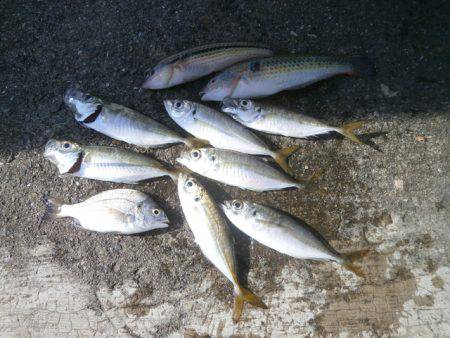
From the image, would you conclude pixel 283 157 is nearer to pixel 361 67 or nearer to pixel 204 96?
pixel 204 96

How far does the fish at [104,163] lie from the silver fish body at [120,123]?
119mm

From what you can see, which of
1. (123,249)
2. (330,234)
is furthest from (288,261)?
(123,249)

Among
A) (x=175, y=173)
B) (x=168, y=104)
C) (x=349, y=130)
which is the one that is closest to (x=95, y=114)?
(x=168, y=104)

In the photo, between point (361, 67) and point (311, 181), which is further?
point (361, 67)

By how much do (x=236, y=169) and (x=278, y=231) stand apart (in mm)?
509

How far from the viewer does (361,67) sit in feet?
8.54

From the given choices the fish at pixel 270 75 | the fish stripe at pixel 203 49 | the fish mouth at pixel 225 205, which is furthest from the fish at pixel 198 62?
the fish mouth at pixel 225 205

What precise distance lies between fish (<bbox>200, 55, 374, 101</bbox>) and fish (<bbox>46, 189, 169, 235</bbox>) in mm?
907

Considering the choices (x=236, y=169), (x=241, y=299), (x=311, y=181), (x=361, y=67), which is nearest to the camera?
(x=241, y=299)

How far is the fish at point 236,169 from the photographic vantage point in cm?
239

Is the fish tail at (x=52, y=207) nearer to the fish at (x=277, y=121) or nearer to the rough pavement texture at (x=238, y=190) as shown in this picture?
the rough pavement texture at (x=238, y=190)

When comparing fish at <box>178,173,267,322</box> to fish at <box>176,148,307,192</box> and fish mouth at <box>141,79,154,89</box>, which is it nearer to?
fish at <box>176,148,307,192</box>

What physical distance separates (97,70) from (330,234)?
2.17 metres

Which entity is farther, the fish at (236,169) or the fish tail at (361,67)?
the fish tail at (361,67)
